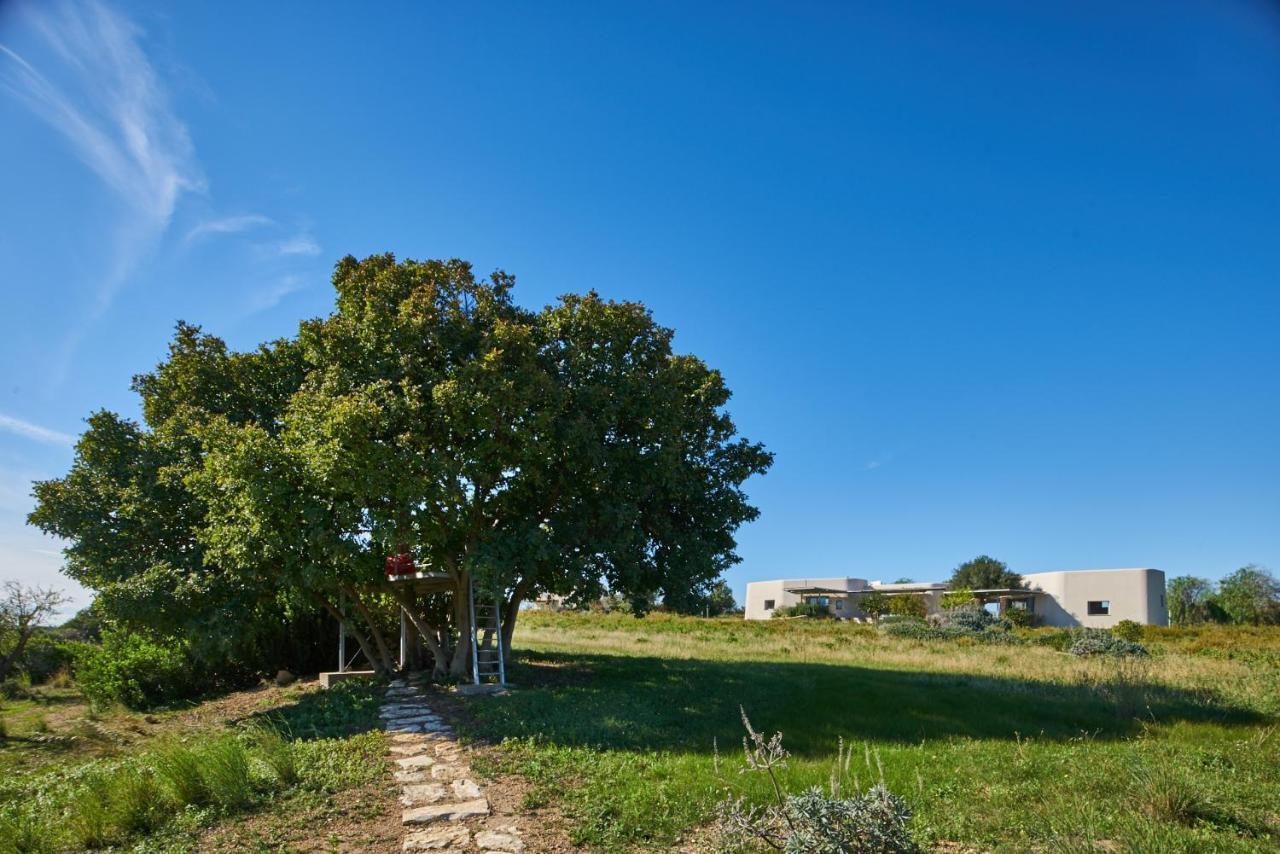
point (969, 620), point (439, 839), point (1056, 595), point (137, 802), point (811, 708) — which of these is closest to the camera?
point (439, 839)

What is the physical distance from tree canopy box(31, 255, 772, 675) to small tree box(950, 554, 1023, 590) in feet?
147

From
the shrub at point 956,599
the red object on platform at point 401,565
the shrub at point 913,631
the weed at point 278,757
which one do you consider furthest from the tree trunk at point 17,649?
the shrub at point 956,599

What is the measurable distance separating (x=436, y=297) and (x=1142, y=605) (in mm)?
46972

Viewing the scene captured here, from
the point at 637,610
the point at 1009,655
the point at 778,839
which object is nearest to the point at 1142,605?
the point at 1009,655

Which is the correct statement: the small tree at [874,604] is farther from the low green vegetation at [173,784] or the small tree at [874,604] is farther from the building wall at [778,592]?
the low green vegetation at [173,784]

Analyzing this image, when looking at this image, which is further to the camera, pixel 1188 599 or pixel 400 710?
pixel 1188 599

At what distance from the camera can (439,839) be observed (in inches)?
229

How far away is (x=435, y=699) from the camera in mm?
12117

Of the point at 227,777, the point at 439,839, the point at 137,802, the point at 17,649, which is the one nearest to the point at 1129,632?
the point at 439,839

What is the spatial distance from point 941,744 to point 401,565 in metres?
10.3

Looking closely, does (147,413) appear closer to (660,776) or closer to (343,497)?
(343,497)

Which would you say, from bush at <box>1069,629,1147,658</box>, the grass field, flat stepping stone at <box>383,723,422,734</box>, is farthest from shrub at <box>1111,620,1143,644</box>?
flat stepping stone at <box>383,723,422,734</box>

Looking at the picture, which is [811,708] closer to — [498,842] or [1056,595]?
[498,842]

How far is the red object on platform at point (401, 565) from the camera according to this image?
1436 centimetres
